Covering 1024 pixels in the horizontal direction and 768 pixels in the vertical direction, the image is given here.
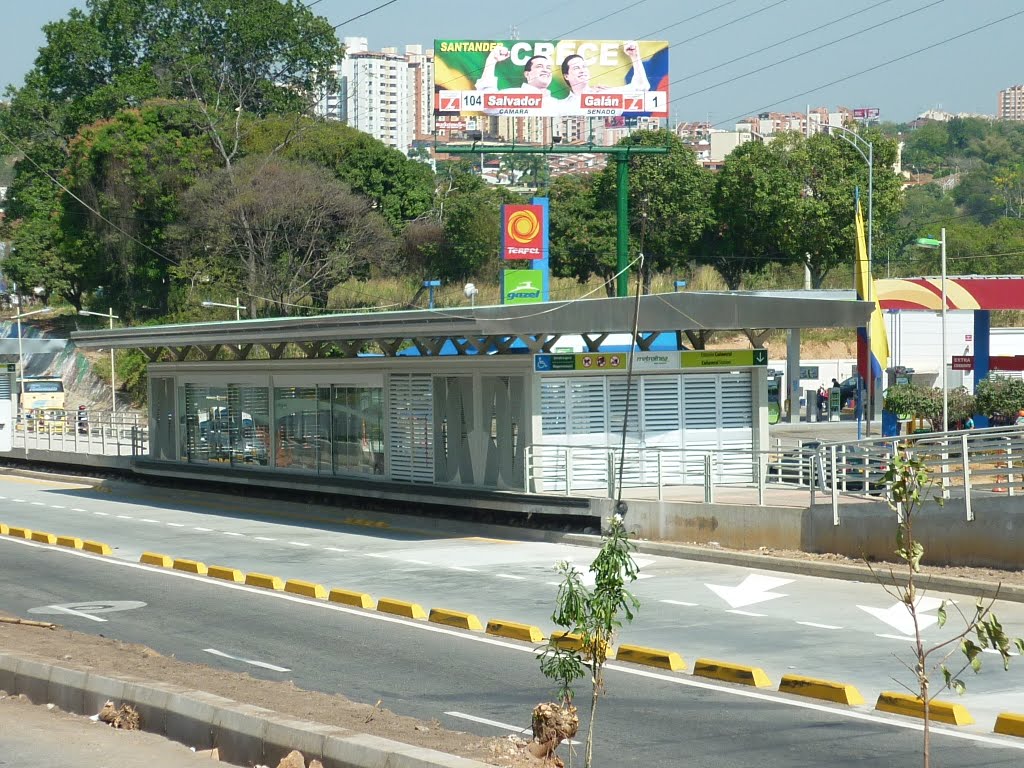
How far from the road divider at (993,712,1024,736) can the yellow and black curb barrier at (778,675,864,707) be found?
1.35 meters

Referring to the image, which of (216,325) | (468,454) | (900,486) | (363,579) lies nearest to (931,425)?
(468,454)

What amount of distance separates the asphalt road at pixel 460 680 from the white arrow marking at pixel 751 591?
3791 millimetres

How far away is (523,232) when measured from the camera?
43469 millimetres

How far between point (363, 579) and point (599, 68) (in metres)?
33.7

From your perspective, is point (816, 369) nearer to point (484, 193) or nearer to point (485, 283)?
point (485, 283)

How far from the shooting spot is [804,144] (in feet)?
243

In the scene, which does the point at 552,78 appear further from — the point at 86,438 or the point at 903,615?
the point at 903,615

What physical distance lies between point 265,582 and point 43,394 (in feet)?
180

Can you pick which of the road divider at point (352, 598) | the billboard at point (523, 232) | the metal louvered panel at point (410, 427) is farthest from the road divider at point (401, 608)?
the billboard at point (523, 232)

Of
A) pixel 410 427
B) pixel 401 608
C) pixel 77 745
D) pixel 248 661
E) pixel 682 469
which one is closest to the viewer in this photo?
pixel 77 745

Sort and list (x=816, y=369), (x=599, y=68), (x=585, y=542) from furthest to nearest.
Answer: (x=816, y=369) < (x=599, y=68) < (x=585, y=542)

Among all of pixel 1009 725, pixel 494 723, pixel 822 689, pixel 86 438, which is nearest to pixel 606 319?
pixel 822 689

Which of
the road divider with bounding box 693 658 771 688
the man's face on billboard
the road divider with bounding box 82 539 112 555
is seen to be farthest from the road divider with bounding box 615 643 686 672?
the man's face on billboard

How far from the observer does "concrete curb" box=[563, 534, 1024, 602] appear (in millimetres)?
15844
